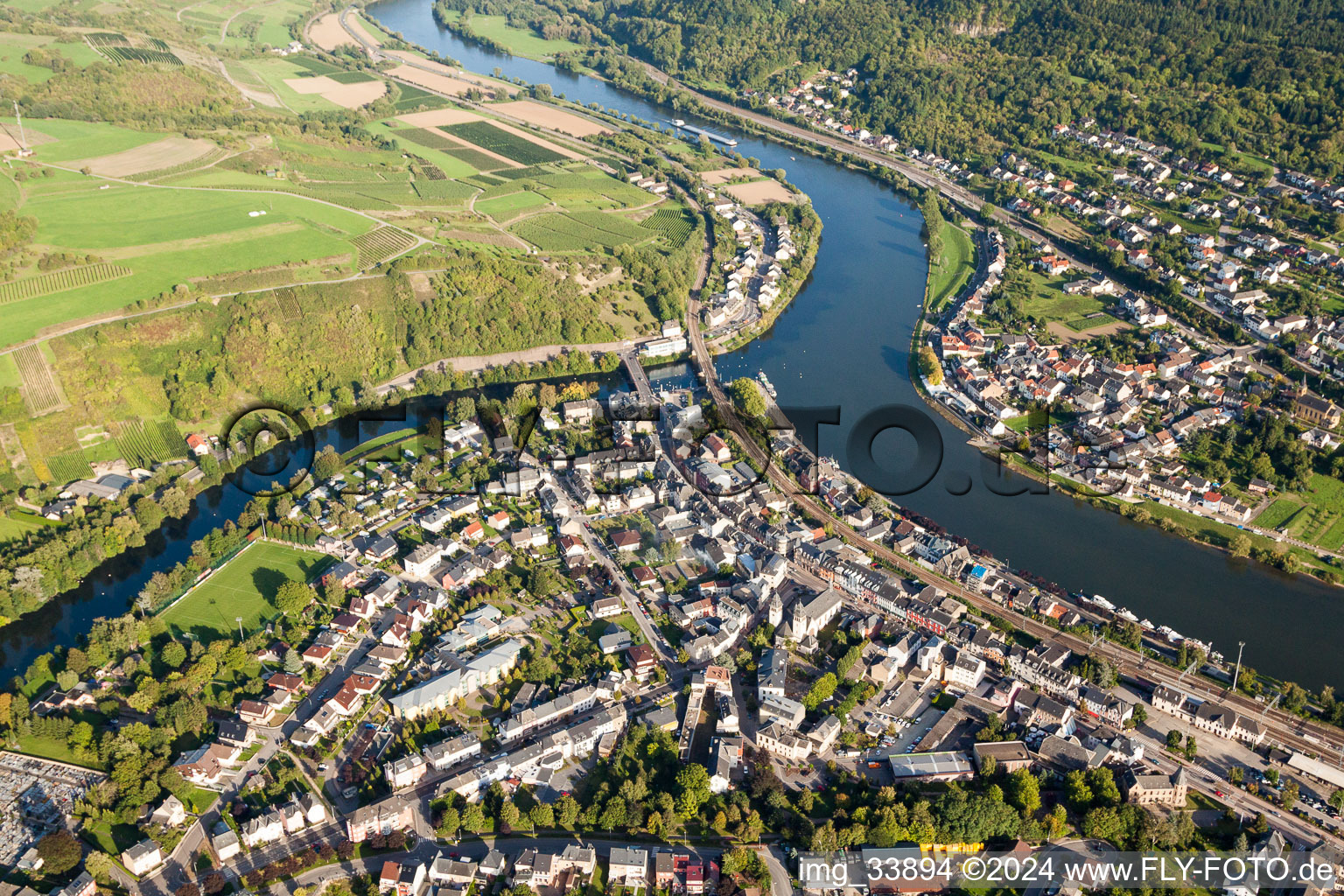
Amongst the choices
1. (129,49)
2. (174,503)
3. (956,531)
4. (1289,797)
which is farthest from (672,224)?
(129,49)

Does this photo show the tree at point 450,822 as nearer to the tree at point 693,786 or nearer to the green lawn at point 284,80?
the tree at point 693,786

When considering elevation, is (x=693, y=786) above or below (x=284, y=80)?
below

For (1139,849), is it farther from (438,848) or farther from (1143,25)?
(1143,25)

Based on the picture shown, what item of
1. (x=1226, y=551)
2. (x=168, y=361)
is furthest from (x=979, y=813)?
(x=168, y=361)

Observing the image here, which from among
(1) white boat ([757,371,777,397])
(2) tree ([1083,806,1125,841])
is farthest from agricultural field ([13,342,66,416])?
(2) tree ([1083,806,1125,841])

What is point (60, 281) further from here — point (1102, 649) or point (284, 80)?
point (1102, 649)

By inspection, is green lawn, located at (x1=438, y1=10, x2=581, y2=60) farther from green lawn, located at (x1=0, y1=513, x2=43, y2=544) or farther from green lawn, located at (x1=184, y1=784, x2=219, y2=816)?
green lawn, located at (x1=184, y1=784, x2=219, y2=816)

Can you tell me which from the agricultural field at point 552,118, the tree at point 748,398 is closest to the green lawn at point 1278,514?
the tree at point 748,398
